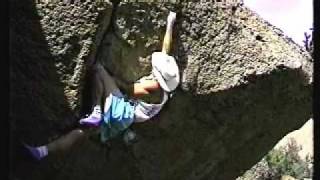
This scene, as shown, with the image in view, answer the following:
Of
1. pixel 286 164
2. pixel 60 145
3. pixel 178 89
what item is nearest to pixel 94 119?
pixel 60 145

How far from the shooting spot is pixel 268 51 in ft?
13.8

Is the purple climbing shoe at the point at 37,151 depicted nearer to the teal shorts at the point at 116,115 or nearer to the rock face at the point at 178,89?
the rock face at the point at 178,89

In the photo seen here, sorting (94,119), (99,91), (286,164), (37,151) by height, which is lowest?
(286,164)

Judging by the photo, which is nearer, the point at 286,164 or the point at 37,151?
the point at 37,151

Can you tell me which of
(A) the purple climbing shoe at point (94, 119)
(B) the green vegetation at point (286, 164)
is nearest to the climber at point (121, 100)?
(A) the purple climbing shoe at point (94, 119)

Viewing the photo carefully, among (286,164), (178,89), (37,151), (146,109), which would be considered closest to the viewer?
(37,151)

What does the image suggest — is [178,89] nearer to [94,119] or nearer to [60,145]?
[94,119]

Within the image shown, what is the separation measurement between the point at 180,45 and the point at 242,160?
3.01ft

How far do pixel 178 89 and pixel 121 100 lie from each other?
1.15 ft

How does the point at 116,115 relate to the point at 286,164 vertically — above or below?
above

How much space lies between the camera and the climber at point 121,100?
3.85 metres

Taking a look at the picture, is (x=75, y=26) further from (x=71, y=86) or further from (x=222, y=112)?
(x=222, y=112)

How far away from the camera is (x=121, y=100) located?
3859 mm

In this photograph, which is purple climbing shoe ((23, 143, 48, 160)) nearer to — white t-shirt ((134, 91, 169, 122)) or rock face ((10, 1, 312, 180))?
rock face ((10, 1, 312, 180))
